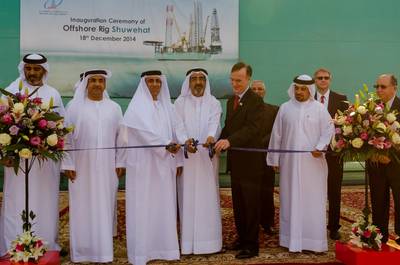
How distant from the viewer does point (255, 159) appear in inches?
202

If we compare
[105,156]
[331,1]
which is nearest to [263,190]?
[105,156]

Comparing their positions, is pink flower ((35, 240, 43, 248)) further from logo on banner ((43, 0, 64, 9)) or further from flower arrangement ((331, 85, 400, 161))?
logo on banner ((43, 0, 64, 9))

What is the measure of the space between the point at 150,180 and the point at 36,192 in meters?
1.07

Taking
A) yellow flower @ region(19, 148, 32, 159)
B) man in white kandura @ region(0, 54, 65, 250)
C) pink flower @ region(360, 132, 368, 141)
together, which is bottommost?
man in white kandura @ region(0, 54, 65, 250)

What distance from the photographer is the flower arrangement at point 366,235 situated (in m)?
4.52

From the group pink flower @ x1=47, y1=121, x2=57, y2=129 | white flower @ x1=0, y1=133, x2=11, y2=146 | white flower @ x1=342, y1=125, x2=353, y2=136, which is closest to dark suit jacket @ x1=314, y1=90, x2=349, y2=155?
white flower @ x1=342, y1=125, x2=353, y2=136

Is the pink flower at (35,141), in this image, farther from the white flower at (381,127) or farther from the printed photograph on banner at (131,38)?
the printed photograph on banner at (131,38)

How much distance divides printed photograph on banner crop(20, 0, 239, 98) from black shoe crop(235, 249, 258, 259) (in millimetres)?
4191

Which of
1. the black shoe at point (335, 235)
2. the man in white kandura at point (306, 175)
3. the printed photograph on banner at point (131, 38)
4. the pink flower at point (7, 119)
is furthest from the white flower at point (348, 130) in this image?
the printed photograph on banner at point (131, 38)

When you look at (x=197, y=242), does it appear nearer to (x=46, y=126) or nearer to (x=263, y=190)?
(x=263, y=190)

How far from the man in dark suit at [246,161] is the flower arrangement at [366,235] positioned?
92 cm

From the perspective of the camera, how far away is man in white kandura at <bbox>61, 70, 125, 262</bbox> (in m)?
4.82

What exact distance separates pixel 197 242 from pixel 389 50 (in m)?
6.04

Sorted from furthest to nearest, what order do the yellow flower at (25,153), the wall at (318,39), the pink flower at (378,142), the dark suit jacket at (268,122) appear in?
the wall at (318,39)
the dark suit jacket at (268,122)
the pink flower at (378,142)
the yellow flower at (25,153)
